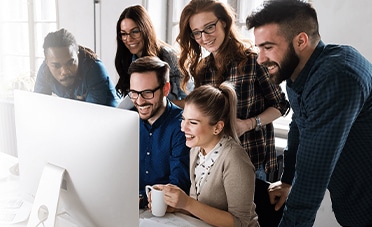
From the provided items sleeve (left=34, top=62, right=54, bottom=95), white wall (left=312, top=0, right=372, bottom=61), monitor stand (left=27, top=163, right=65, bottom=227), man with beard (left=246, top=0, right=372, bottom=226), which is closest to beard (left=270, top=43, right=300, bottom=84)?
man with beard (left=246, top=0, right=372, bottom=226)

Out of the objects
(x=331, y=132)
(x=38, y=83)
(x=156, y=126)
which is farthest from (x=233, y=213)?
(x=38, y=83)

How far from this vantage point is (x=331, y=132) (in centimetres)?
100

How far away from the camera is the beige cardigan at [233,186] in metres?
1.20

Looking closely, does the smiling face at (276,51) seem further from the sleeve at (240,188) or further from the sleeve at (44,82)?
the sleeve at (44,82)


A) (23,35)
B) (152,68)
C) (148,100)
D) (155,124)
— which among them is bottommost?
(155,124)

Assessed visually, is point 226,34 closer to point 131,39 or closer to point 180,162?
point 131,39

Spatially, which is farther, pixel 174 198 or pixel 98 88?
pixel 98 88

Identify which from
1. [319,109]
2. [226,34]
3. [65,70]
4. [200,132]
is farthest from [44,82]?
[319,109]

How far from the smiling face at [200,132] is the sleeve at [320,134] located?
37cm

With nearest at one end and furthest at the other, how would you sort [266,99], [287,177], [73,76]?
1. [287,177]
2. [266,99]
3. [73,76]

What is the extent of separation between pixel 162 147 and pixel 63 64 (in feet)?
2.83

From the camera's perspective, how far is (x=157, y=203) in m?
1.14

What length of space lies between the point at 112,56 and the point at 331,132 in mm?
2156

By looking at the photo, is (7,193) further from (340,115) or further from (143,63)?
(340,115)
